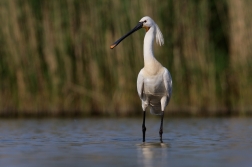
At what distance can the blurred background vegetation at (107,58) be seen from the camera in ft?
46.4

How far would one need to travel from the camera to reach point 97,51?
1444 centimetres

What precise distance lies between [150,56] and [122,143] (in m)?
1.73

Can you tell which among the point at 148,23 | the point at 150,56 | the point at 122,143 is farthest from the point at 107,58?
the point at 122,143

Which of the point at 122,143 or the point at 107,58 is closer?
the point at 122,143

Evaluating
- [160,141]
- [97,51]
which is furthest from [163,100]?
[97,51]

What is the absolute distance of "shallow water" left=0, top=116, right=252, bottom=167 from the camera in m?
6.71

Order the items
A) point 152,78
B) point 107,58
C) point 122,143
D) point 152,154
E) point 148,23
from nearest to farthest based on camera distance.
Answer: point 152,154 → point 122,143 → point 152,78 → point 148,23 → point 107,58

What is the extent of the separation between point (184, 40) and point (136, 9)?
1188 millimetres

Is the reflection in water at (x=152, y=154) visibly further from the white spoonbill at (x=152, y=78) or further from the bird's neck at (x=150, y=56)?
the bird's neck at (x=150, y=56)

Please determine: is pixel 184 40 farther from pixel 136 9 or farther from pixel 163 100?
pixel 163 100

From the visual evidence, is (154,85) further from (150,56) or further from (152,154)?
(152,154)

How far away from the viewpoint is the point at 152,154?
736 cm

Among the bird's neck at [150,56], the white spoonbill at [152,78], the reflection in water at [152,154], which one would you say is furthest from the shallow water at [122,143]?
the bird's neck at [150,56]

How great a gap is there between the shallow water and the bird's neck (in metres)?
0.99
